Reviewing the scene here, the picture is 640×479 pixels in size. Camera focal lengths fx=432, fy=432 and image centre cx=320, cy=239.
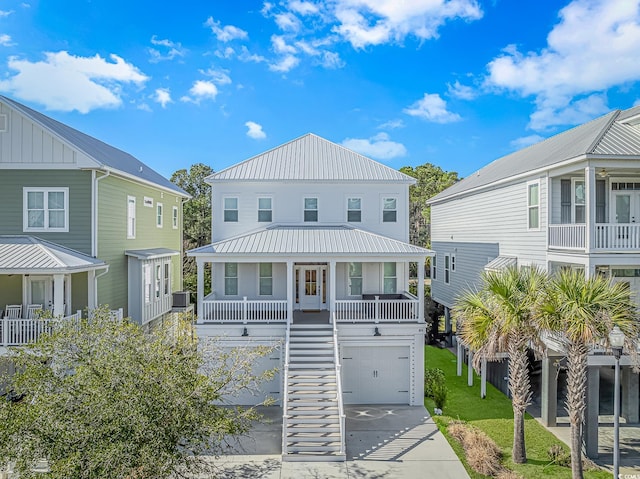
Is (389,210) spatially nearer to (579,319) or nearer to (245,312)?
(245,312)

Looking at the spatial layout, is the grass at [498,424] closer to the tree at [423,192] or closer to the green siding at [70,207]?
the green siding at [70,207]

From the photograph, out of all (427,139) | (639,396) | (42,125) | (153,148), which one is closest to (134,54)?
(42,125)

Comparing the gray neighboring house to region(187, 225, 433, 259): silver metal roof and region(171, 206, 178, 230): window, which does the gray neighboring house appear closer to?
region(187, 225, 433, 259): silver metal roof

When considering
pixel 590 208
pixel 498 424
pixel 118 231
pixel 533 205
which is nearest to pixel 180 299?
pixel 118 231

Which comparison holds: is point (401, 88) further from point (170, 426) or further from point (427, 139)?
point (170, 426)

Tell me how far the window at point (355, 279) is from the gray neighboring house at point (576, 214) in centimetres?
570

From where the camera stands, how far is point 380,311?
651 inches

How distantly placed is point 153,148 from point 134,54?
14124 millimetres

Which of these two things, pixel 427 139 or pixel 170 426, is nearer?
pixel 170 426

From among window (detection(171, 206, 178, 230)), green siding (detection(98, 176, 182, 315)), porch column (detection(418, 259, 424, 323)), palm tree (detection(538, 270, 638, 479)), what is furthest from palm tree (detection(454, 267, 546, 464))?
window (detection(171, 206, 178, 230))

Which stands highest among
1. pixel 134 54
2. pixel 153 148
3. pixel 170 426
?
pixel 134 54

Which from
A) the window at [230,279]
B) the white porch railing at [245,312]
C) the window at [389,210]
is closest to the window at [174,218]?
the window at [230,279]

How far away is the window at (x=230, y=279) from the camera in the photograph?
61.9 feet

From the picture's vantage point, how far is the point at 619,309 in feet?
34.1
